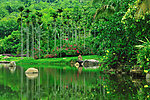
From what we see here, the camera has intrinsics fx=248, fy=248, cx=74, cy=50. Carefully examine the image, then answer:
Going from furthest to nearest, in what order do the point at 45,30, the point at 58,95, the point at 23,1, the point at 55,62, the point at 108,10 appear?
the point at 23,1 → the point at 45,30 → the point at 55,62 → the point at 108,10 → the point at 58,95

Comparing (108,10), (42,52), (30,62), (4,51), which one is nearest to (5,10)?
(4,51)

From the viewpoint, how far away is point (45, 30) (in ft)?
211

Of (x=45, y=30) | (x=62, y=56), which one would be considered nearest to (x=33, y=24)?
(x=45, y=30)

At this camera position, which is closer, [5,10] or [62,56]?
[62,56]

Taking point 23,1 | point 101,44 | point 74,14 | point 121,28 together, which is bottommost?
point 101,44

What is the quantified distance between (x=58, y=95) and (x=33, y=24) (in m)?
50.6

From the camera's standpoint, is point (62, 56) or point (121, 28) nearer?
point (121, 28)

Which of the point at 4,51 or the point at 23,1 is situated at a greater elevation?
the point at 23,1

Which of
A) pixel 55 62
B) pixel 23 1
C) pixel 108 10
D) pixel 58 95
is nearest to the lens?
pixel 58 95

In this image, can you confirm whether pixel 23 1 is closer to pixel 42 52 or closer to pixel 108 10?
pixel 42 52

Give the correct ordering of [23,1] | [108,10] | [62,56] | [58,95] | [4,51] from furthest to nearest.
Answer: [23,1] → [4,51] → [62,56] → [108,10] → [58,95]

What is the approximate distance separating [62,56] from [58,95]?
42.4 meters

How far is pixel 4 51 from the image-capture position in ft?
225

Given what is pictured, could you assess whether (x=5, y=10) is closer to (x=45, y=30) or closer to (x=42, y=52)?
(x=45, y=30)
